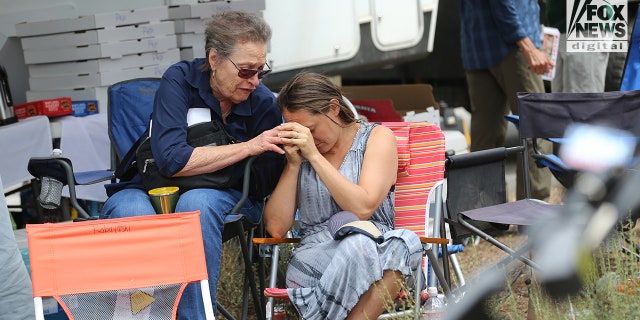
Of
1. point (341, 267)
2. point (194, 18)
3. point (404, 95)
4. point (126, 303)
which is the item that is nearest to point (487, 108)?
point (404, 95)

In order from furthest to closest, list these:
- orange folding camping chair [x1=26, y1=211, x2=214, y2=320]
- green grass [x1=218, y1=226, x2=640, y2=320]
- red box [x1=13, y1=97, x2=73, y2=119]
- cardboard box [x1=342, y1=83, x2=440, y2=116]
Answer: cardboard box [x1=342, y1=83, x2=440, y2=116], red box [x1=13, y1=97, x2=73, y2=119], orange folding camping chair [x1=26, y1=211, x2=214, y2=320], green grass [x1=218, y1=226, x2=640, y2=320]

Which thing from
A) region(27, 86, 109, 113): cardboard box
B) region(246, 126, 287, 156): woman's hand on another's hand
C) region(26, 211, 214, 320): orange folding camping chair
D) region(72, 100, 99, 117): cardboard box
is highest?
region(27, 86, 109, 113): cardboard box

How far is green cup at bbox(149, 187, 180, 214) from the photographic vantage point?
3889 millimetres

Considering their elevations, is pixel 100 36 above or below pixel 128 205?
above

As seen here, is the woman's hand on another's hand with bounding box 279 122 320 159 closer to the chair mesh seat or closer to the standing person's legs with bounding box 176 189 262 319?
the standing person's legs with bounding box 176 189 262 319

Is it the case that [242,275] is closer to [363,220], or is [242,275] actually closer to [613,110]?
[363,220]

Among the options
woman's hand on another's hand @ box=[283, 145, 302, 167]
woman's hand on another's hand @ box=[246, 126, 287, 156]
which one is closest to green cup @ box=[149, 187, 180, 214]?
woman's hand on another's hand @ box=[246, 126, 287, 156]

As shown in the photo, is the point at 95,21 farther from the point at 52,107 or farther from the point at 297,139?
the point at 297,139

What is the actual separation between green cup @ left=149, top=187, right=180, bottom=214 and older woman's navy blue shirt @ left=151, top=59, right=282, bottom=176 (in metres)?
0.11

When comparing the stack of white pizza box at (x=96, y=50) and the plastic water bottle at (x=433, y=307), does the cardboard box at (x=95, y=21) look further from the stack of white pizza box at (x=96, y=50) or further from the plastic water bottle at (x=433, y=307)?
the plastic water bottle at (x=433, y=307)

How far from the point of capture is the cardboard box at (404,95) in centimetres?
648

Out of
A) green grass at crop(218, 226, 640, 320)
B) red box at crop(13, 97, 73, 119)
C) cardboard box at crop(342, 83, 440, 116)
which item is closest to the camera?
green grass at crop(218, 226, 640, 320)

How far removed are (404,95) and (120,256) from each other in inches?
134

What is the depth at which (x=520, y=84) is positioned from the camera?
230 inches
